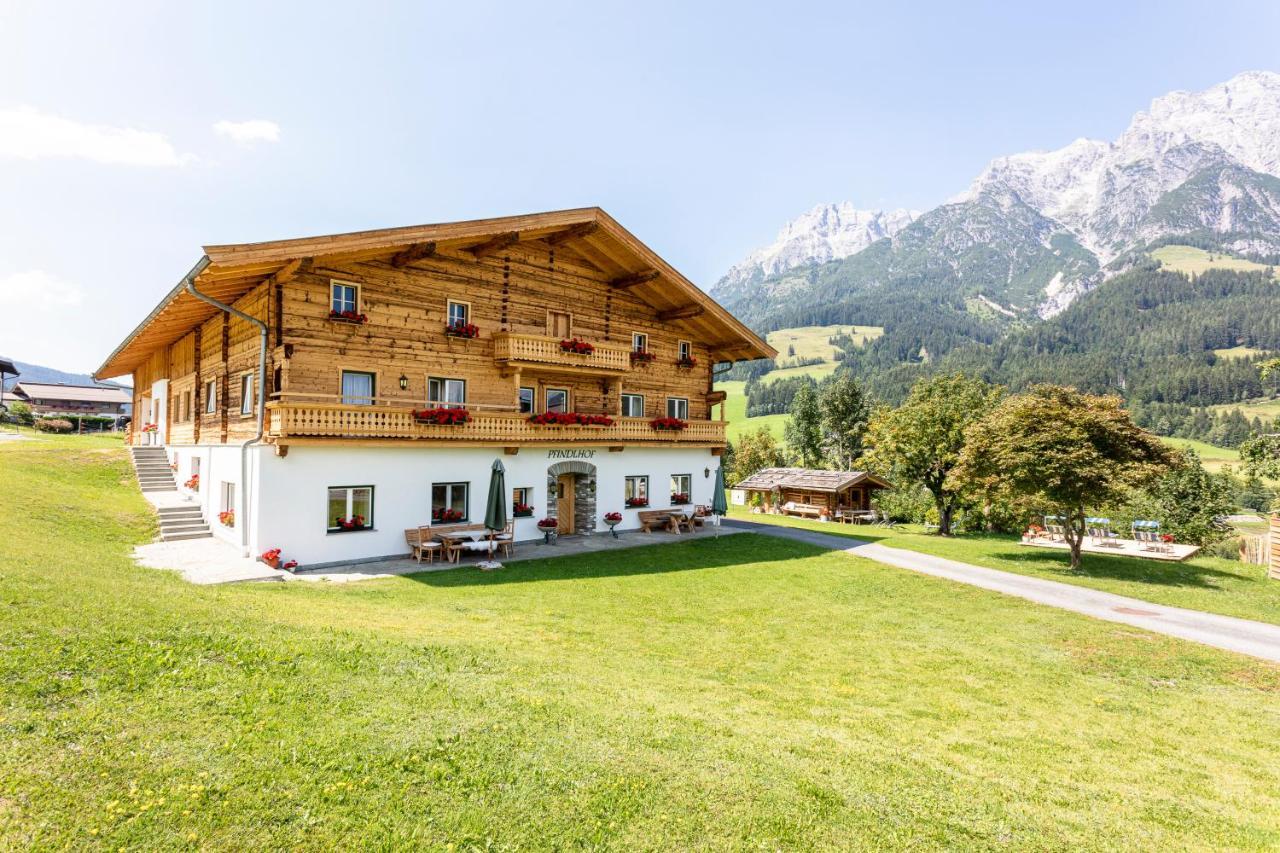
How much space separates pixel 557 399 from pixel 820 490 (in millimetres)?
28968

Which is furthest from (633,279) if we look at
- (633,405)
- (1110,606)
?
(1110,606)

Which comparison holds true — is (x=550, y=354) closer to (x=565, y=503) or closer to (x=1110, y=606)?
(x=565, y=503)

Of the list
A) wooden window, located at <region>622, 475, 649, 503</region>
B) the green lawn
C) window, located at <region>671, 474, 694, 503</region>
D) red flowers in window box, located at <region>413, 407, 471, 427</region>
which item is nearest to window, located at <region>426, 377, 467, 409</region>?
red flowers in window box, located at <region>413, 407, 471, 427</region>

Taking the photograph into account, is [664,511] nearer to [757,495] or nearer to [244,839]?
[244,839]

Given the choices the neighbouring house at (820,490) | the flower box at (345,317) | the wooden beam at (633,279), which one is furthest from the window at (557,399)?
the neighbouring house at (820,490)

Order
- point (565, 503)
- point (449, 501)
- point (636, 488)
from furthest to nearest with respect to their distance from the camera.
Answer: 1. point (636, 488)
2. point (565, 503)
3. point (449, 501)

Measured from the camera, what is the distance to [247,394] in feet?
63.8

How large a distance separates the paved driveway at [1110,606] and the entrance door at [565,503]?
10.2 metres

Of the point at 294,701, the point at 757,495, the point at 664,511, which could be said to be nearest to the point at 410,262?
the point at 664,511

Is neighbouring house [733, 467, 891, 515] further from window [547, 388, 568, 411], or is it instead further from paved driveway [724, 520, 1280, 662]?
window [547, 388, 568, 411]

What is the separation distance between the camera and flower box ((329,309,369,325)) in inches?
716

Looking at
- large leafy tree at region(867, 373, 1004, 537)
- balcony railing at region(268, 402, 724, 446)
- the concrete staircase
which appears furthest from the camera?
large leafy tree at region(867, 373, 1004, 537)

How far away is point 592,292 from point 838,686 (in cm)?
1919

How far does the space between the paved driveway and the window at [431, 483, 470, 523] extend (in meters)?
13.5
